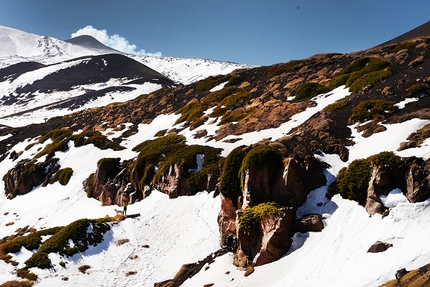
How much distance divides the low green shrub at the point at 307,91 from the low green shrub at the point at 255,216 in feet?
67.0

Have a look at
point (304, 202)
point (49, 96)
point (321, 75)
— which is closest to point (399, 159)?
point (304, 202)

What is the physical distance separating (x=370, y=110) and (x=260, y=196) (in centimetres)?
1125

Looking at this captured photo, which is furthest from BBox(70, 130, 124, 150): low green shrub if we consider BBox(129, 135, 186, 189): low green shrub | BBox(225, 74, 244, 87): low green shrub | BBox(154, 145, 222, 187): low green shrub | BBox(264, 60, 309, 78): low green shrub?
BBox(264, 60, 309, 78): low green shrub

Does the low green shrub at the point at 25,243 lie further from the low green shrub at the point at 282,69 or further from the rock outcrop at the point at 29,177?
the low green shrub at the point at 282,69

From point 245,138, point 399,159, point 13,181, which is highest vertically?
point 13,181

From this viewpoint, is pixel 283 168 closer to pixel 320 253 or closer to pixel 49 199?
pixel 320 253

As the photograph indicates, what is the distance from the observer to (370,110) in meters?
22.5

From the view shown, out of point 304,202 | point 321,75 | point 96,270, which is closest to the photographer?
point 304,202

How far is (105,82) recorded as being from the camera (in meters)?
159

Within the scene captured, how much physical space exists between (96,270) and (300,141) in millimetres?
15601

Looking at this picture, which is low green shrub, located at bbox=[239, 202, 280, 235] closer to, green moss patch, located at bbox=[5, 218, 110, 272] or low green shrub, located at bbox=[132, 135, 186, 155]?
green moss patch, located at bbox=[5, 218, 110, 272]

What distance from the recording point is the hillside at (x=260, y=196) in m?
13.3

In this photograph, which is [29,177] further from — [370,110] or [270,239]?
[370,110]

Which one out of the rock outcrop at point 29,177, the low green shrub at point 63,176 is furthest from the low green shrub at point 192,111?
the rock outcrop at point 29,177
